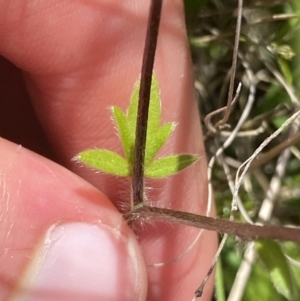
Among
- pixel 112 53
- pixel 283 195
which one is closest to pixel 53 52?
pixel 112 53

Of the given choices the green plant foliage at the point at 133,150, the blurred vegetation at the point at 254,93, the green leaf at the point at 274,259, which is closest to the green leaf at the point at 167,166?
the green plant foliage at the point at 133,150

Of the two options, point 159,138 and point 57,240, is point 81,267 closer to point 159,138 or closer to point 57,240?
point 57,240

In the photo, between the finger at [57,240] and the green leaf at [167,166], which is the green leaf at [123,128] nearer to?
the green leaf at [167,166]

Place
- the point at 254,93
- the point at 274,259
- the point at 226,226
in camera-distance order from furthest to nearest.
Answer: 1. the point at 254,93
2. the point at 274,259
3. the point at 226,226

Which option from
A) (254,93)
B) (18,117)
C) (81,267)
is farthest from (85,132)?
(254,93)

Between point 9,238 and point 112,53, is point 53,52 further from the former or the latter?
point 9,238
